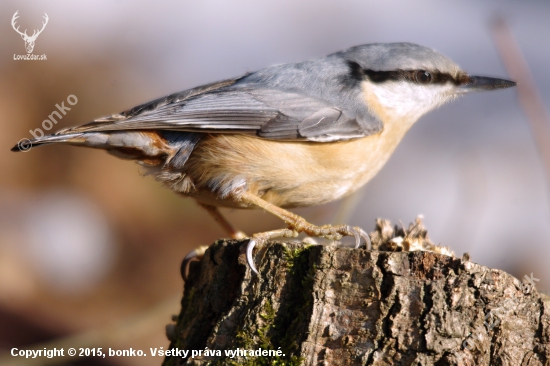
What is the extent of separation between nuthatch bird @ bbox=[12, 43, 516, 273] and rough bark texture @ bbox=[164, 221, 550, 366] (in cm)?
46

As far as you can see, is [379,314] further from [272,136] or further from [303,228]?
[272,136]

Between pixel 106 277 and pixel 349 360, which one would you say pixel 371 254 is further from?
pixel 106 277

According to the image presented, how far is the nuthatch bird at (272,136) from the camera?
7.77 ft

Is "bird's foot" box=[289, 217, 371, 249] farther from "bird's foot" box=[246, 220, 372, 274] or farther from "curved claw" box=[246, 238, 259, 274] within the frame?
"curved claw" box=[246, 238, 259, 274]

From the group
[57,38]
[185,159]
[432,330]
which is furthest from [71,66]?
[432,330]

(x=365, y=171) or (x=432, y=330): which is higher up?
(x=365, y=171)

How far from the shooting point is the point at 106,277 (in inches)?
169

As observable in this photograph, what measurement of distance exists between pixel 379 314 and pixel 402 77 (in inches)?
54.9

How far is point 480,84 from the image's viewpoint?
278 centimetres

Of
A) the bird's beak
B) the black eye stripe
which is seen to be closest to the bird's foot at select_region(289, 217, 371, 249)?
the black eye stripe

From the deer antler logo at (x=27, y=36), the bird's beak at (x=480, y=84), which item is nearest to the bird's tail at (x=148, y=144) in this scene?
the bird's beak at (x=480, y=84)

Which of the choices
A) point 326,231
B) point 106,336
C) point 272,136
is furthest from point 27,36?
point 326,231

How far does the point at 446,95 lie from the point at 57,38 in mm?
4867

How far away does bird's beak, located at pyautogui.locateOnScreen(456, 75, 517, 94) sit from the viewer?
276cm
